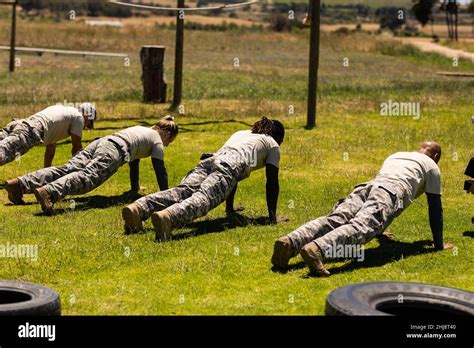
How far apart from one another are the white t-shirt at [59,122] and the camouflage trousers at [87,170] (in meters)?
1.71

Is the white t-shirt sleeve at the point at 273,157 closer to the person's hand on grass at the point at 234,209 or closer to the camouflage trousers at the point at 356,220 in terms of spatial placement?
the person's hand on grass at the point at 234,209

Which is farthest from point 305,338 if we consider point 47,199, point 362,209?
point 47,199

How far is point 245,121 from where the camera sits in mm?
23203

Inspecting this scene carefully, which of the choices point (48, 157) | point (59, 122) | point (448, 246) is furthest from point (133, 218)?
point (48, 157)

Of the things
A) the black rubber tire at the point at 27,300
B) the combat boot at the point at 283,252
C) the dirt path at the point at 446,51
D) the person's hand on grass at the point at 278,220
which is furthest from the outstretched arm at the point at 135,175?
the dirt path at the point at 446,51

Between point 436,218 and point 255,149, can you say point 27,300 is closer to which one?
point 255,149

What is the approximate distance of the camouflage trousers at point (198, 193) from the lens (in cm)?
1274

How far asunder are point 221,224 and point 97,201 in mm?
2799

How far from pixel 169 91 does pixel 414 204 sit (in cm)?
1520

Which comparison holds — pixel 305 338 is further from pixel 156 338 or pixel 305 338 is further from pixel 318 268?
pixel 318 268

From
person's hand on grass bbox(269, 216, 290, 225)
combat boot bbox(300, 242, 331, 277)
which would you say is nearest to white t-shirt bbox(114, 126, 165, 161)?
person's hand on grass bbox(269, 216, 290, 225)

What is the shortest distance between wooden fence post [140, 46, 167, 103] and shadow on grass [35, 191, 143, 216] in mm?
10669

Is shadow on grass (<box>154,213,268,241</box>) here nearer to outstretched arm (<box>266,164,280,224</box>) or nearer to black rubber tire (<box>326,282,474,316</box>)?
outstretched arm (<box>266,164,280,224</box>)

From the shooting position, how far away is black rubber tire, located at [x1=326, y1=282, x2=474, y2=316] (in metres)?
8.85
